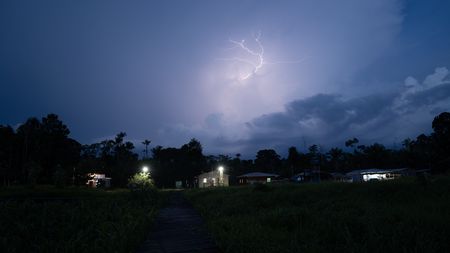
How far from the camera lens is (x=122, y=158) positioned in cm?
8819

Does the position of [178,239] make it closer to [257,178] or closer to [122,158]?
[257,178]

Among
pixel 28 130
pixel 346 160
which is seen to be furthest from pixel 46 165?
pixel 346 160

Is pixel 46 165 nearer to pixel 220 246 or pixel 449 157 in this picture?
pixel 220 246

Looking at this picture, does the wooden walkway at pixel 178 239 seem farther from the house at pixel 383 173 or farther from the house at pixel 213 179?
the house at pixel 383 173

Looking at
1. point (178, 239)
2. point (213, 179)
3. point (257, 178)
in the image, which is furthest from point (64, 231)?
point (257, 178)

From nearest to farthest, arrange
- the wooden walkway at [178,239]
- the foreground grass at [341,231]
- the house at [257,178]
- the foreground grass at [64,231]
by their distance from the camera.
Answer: the foreground grass at [341,231], the foreground grass at [64,231], the wooden walkway at [178,239], the house at [257,178]

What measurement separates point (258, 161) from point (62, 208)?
10253 cm

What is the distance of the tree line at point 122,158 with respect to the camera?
53094 mm

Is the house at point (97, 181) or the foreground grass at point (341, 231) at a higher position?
the house at point (97, 181)

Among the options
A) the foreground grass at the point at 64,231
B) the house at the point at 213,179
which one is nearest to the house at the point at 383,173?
the house at the point at 213,179

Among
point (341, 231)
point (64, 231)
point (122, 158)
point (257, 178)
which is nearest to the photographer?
point (341, 231)

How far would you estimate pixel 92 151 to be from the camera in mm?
98125

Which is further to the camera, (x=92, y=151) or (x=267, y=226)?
(x=92, y=151)

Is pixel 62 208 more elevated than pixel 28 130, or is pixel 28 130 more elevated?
pixel 28 130
